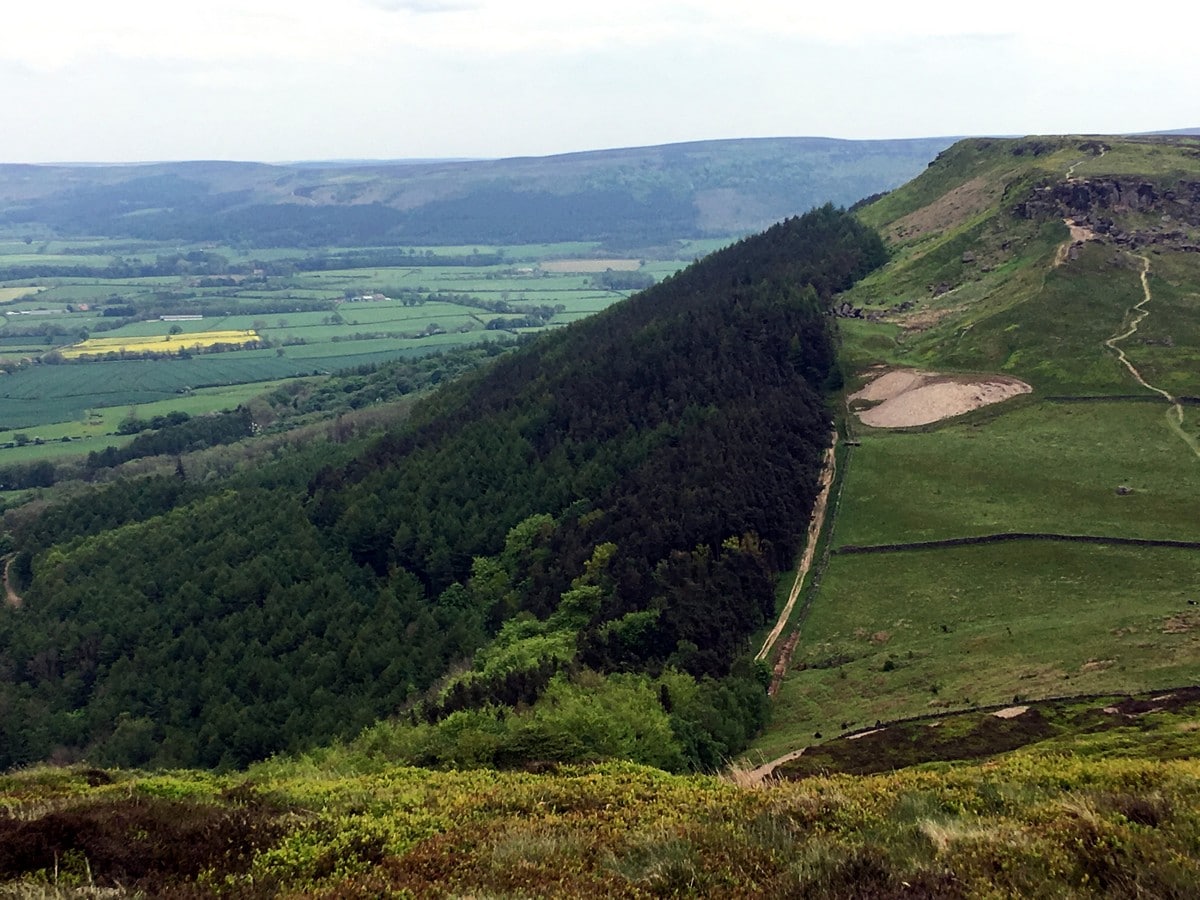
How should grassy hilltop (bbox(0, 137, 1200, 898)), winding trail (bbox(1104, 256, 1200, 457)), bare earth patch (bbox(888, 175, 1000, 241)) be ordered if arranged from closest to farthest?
grassy hilltop (bbox(0, 137, 1200, 898)) < winding trail (bbox(1104, 256, 1200, 457)) < bare earth patch (bbox(888, 175, 1000, 241))

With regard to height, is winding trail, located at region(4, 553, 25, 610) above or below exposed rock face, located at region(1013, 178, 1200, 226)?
below

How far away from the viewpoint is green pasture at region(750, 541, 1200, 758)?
182 ft

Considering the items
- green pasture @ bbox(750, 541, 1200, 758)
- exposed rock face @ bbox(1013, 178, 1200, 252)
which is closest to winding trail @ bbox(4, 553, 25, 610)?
green pasture @ bbox(750, 541, 1200, 758)

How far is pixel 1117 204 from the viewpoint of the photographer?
143 meters

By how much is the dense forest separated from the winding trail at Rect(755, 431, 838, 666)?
4.87 ft

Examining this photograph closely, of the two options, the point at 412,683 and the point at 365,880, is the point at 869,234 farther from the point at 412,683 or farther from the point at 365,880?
the point at 365,880

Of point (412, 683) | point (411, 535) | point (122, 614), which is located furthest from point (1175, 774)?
point (122, 614)

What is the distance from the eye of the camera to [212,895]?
21.3 metres

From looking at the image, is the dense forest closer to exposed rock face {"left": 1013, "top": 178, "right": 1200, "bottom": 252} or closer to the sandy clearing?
the sandy clearing

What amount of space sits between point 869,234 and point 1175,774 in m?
176

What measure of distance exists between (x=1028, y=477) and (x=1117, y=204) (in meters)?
81.6

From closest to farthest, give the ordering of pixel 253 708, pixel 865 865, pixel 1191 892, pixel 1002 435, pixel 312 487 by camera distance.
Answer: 1. pixel 1191 892
2. pixel 865 865
3. pixel 253 708
4. pixel 1002 435
5. pixel 312 487

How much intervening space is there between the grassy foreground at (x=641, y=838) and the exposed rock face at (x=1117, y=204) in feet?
445

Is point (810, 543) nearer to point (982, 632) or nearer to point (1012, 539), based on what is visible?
point (1012, 539)
